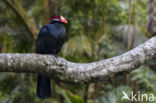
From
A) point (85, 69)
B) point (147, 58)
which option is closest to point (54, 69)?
point (85, 69)

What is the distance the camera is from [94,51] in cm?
374

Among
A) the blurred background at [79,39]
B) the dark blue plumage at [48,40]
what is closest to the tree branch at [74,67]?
the dark blue plumage at [48,40]

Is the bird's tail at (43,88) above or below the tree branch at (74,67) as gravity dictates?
below

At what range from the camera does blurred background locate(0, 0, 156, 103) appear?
3.22m

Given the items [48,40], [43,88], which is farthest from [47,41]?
[43,88]

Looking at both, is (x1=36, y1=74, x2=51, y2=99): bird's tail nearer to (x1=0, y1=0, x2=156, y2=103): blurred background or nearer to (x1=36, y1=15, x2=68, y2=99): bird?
(x1=36, y1=15, x2=68, y2=99): bird

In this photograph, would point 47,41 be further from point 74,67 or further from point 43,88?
point 74,67

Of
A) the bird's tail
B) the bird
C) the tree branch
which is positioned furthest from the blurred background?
the tree branch

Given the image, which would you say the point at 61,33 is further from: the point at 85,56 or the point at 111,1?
the point at 111,1

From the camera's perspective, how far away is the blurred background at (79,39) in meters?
3.22

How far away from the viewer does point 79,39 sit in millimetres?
3488

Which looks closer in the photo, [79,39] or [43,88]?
[43,88]

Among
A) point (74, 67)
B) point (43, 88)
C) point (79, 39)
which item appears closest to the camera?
point (74, 67)

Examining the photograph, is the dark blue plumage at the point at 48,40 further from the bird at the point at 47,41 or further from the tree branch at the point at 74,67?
the tree branch at the point at 74,67
